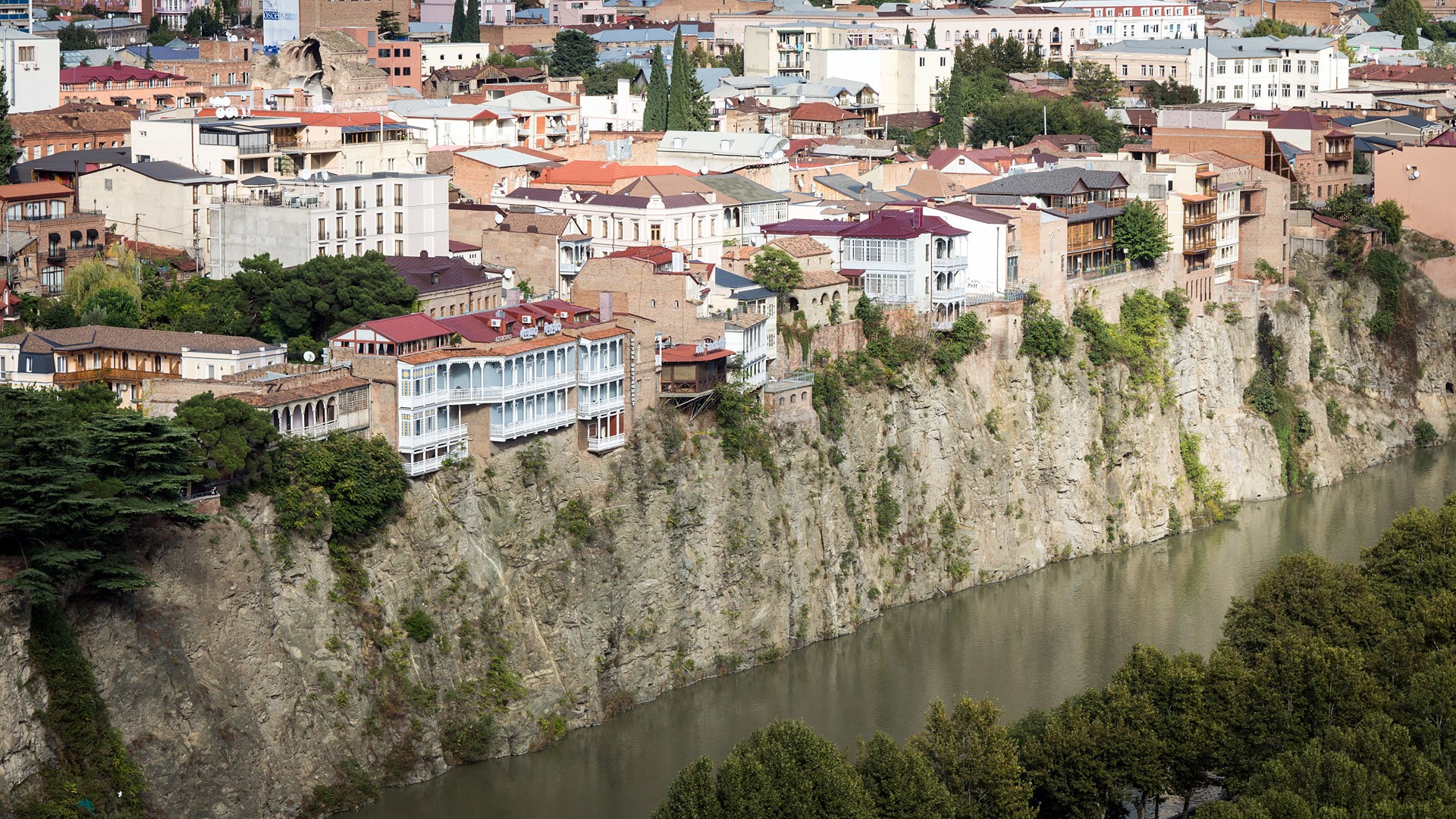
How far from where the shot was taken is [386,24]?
5025 inches

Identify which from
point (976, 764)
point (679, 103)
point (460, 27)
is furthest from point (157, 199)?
point (460, 27)

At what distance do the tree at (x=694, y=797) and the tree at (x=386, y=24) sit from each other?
8250cm

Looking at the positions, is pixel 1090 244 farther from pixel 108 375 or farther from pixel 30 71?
pixel 30 71

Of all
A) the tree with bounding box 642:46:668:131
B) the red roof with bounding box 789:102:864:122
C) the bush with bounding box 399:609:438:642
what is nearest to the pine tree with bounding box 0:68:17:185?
the bush with bounding box 399:609:438:642

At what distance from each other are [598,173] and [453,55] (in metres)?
41.7

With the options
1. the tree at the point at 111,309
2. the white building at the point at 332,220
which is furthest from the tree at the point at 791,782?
the white building at the point at 332,220

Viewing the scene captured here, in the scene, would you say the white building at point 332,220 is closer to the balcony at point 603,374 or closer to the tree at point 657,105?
the balcony at point 603,374

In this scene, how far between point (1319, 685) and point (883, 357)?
21761 millimetres

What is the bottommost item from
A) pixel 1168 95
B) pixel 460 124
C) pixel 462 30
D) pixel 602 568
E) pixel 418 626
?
pixel 418 626

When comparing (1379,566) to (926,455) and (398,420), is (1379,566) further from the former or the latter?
(398,420)

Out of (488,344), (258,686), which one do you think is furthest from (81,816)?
(488,344)

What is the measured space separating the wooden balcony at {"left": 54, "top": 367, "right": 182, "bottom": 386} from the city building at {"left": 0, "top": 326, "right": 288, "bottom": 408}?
0.7 inches

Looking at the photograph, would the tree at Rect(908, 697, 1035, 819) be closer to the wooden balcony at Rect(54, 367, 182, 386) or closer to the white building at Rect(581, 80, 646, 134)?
the wooden balcony at Rect(54, 367, 182, 386)

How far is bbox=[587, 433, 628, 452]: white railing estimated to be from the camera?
61594mm
